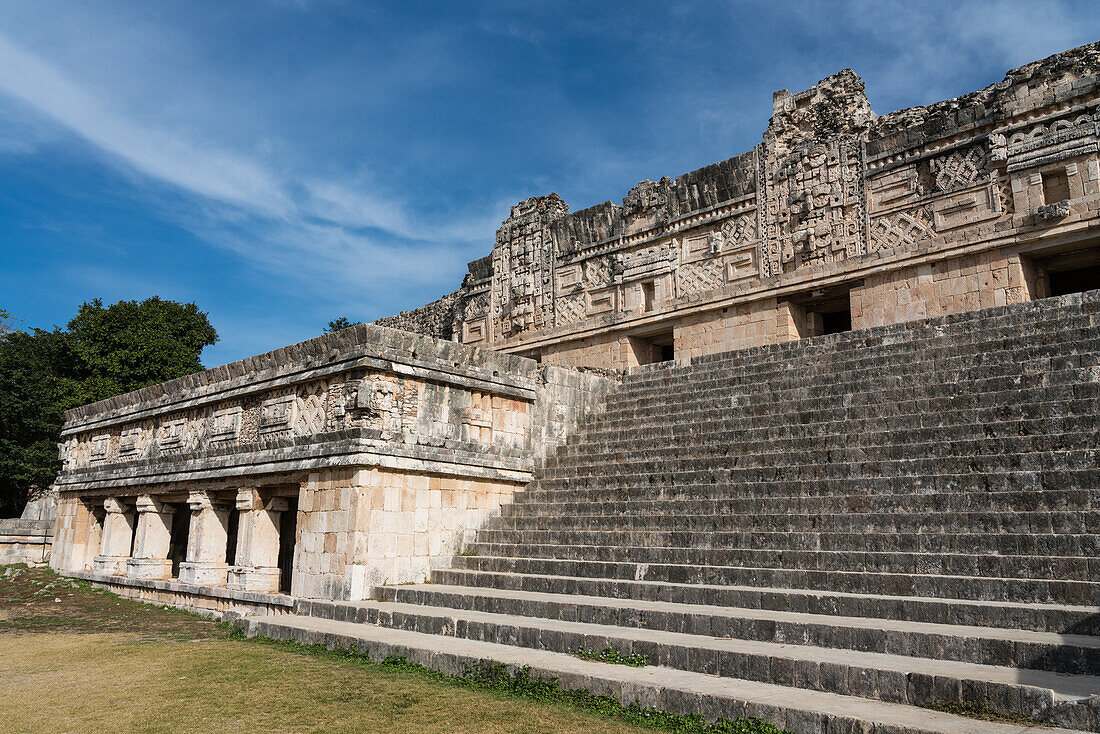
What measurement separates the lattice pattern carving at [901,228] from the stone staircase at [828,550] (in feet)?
14.6

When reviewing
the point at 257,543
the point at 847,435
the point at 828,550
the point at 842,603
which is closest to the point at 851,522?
the point at 828,550

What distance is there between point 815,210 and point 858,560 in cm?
1089

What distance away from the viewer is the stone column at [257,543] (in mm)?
10617

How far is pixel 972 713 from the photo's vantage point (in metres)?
3.90

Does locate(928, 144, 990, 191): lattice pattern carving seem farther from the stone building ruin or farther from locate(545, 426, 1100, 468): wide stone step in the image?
locate(545, 426, 1100, 468): wide stone step

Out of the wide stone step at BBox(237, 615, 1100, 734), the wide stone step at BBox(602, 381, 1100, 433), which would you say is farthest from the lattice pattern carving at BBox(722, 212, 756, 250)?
the wide stone step at BBox(237, 615, 1100, 734)

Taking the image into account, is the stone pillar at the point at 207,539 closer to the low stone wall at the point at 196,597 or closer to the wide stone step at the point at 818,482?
the low stone wall at the point at 196,597

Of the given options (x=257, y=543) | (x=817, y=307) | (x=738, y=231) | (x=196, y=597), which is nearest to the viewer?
(x=257, y=543)

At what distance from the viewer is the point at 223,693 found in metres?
5.55

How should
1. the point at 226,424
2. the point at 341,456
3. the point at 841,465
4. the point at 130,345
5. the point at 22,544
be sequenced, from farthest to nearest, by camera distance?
1. the point at 130,345
2. the point at 22,544
3. the point at 226,424
4. the point at 341,456
5. the point at 841,465

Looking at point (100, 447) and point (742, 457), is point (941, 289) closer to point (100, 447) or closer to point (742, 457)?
point (742, 457)

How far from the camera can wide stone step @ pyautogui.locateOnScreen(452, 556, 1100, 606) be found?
5.15 meters

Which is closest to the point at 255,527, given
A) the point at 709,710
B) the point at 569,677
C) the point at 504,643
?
the point at 504,643

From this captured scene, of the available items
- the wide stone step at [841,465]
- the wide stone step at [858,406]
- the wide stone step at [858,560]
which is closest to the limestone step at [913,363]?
the wide stone step at [858,406]
